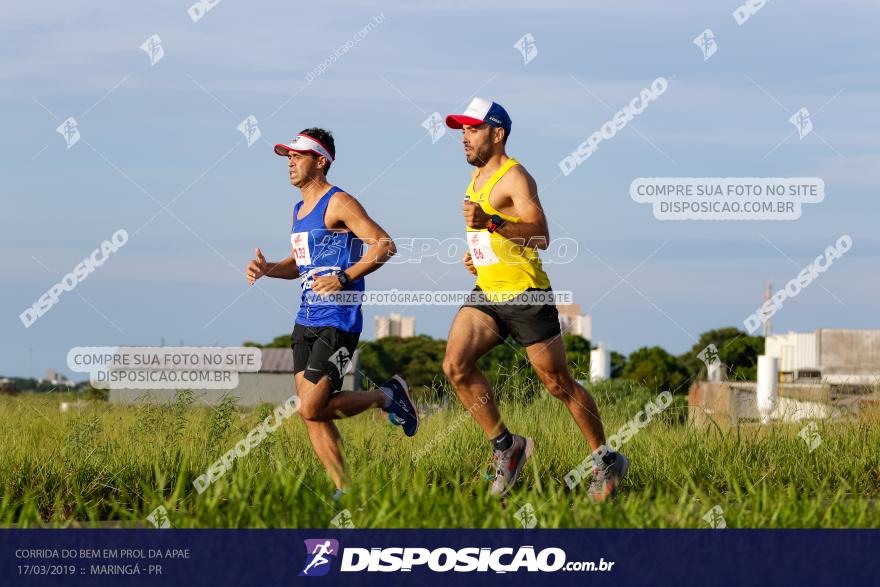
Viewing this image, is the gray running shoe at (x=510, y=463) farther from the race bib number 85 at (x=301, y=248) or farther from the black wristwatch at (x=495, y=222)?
the race bib number 85 at (x=301, y=248)

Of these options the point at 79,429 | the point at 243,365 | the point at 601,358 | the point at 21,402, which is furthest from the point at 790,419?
the point at 601,358

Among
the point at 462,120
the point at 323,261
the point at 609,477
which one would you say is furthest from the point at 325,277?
the point at 609,477

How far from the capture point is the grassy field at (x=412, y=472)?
574cm

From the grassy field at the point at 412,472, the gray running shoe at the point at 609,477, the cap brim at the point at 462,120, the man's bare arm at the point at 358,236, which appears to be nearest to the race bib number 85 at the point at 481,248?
the man's bare arm at the point at 358,236

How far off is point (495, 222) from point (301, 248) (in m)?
1.29

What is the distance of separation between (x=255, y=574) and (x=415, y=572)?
697mm

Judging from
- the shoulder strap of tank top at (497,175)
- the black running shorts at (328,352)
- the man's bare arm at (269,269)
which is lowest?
the black running shorts at (328,352)

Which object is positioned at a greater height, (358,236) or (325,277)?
(358,236)

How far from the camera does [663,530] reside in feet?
17.9

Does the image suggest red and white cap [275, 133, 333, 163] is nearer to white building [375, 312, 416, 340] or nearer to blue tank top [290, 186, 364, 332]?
blue tank top [290, 186, 364, 332]

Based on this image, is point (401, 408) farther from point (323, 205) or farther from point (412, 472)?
point (323, 205)

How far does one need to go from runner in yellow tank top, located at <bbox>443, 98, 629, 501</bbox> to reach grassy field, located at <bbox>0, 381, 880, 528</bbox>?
25cm

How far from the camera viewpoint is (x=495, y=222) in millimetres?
6848

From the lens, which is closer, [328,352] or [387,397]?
[328,352]
